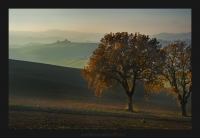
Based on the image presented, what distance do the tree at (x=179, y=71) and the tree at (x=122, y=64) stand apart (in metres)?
0.40

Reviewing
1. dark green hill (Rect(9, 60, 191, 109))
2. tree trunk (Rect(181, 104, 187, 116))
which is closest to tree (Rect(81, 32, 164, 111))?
dark green hill (Rect(9, 60, 191, 109))

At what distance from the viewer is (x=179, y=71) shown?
1460 centimetres

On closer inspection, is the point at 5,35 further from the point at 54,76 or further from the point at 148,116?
the point at 148,116

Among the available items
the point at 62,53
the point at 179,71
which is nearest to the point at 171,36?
the point at 179,71

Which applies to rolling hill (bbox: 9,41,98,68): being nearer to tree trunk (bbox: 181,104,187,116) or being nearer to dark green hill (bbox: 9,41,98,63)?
dark green hill (bbox: 9,41,98,63)

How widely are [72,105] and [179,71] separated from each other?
15.1 feet

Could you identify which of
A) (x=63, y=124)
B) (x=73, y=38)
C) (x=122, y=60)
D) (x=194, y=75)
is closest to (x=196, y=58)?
(x=194, y=75)

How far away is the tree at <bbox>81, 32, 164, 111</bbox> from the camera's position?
14312 millimetres

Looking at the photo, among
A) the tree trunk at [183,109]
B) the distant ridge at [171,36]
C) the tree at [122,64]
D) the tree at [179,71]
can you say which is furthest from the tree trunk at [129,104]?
the distant ridge at [171,36]

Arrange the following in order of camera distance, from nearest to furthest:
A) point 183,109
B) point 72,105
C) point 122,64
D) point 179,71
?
point 72,105
point 183,109
point 122,64
point 179,71

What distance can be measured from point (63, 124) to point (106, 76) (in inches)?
104

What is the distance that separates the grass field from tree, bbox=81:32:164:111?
36 centimetres

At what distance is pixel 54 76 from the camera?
1425 cm

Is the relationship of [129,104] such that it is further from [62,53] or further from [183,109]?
[62,53]
